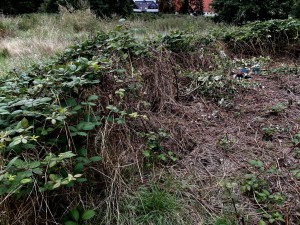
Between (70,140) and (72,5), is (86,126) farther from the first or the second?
(72,5)

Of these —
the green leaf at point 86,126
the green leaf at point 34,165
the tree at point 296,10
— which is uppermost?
the tree at point 296,10

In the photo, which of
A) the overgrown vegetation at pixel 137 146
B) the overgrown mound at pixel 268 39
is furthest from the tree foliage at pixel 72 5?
the overgrown vegetation at pixel 137 146

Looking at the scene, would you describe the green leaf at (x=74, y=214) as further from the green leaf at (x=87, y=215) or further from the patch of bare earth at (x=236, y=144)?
the patch of bare earth at (x=236, y=144)

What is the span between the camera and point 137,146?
2301 mm

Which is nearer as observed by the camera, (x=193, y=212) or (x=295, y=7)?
(x=193, y=212)

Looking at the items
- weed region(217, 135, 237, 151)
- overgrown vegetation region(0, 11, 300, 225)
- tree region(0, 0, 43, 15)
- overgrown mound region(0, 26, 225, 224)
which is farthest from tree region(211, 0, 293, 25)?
Answer: tree region(0, 0, 43, 15)

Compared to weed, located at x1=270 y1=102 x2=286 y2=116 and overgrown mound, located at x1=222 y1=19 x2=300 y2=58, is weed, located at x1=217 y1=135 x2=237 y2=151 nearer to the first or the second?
weed, located at x1=270 y1=102 x2=286 y2=116

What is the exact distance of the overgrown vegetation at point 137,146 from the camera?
1640mm

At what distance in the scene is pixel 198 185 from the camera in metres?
2.13

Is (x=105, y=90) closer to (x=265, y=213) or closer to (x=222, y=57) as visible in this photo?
(x=265, y=213)

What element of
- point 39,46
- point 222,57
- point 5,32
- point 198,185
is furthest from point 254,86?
point 5,32

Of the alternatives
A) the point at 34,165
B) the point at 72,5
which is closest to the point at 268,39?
the point at 34,165

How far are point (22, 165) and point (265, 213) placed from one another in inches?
57.4

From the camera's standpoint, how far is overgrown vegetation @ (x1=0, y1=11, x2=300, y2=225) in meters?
1.64
